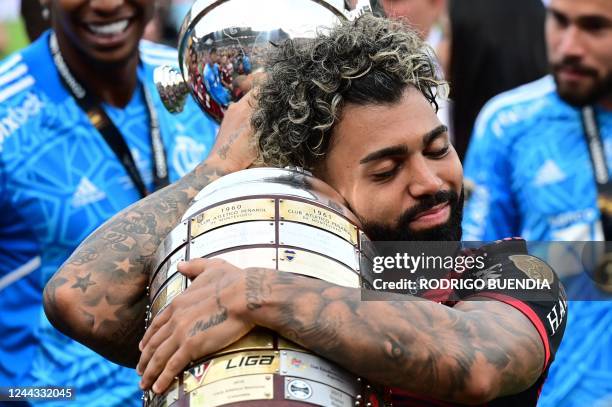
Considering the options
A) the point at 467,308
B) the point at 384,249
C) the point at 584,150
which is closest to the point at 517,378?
the point at 467,308

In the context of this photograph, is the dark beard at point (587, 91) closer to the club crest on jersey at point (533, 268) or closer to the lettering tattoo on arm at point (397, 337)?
the club crest on jersey at point (533, 268)

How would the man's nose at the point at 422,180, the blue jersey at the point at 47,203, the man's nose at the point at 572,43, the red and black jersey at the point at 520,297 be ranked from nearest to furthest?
1. the red and black jersey at the point at 520,297
2. the man's nose at the point at 422,180
3. the blue jersey at the point at 47,203
4. the man's nose at the point at 572,43

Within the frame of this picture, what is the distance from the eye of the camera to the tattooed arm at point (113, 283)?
3.69m

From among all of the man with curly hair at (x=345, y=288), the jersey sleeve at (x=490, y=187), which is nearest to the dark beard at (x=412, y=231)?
the man with curly hair at (x=345, y=288)

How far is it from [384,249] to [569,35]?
3319 millimetres

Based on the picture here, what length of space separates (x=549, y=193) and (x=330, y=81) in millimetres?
2991

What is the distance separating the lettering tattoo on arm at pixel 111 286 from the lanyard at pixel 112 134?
2361 millimetres

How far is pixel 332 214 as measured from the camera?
129 inches

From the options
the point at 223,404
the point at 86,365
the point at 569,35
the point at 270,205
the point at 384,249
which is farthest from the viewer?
the point at 569,35

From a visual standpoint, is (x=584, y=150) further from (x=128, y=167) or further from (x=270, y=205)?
(x=270, y=205)

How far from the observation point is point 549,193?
6508 mm

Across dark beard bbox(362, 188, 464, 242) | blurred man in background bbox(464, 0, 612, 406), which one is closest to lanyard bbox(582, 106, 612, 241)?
blurred man in background bbox(464, 0, 612, 406)

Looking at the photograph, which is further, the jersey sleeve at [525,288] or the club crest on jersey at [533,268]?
the club crest on jersey at [533,268]

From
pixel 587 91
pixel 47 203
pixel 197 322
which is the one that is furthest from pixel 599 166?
pixel 197 322
